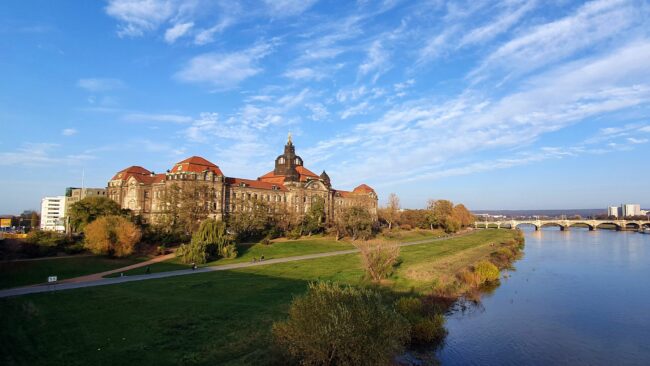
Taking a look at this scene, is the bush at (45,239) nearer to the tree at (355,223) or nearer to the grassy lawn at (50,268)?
the grassy lawn at (50,268)

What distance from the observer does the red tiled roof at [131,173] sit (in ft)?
253

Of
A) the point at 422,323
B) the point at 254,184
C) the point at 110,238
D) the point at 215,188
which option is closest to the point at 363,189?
the point at 254,184

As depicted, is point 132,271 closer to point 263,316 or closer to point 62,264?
point 62,264

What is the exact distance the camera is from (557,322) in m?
26.5

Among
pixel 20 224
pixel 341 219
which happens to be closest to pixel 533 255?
pixel 341 219

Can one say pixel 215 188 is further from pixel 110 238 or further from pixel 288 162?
pixel 110 238

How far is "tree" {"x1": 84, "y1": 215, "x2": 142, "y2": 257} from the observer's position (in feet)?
140

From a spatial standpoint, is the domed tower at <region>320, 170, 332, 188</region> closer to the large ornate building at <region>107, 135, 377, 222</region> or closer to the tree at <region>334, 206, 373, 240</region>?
the large ornate building at <region>107, 135, 377, 222</region>

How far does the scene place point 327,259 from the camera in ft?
159

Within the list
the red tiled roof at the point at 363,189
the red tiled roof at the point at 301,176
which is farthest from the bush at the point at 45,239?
the red tiled roof at the point at 363,189

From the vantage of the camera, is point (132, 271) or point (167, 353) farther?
point (132, 271)

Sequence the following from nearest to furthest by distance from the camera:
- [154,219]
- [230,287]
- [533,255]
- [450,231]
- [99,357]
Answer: [99,357]
[230,287]
[533,255]
[154,219]
[450,231]

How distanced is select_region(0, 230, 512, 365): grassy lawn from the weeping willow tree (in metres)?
9.20

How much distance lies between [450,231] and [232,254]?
233 ft
